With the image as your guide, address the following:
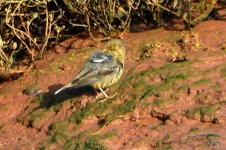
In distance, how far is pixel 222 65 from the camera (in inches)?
306

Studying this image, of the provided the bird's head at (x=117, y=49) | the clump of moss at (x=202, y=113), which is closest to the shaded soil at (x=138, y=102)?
the clump of moss at (x=202, y=113)

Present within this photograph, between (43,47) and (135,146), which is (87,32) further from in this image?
(135,146)

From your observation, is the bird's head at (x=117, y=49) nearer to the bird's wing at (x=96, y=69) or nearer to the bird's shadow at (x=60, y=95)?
the bird's wing at (x=96, y=69)

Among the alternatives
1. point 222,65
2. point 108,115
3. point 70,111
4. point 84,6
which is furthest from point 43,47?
point 222,65

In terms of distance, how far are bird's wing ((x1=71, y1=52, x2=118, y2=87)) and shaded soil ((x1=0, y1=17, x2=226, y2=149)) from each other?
399mm

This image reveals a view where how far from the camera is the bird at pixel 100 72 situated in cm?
756

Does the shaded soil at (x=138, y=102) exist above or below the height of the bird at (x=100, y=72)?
below

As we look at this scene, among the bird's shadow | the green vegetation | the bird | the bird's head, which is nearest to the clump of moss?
the bird

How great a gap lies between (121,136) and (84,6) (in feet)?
9.59

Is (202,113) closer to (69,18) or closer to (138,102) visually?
(138,102)

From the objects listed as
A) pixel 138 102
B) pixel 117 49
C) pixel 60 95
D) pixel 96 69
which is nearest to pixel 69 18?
pixel 60 95

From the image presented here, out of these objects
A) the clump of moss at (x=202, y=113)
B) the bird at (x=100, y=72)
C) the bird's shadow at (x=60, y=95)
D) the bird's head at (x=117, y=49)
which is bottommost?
the bird's shadow at (x=60, y=95)

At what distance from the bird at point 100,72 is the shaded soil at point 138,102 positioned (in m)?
0.28

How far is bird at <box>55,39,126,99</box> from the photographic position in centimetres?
756
